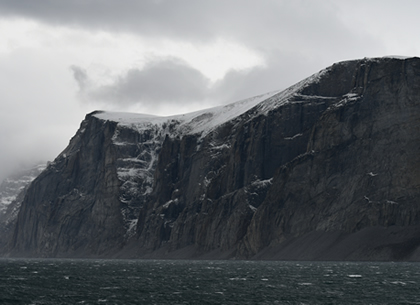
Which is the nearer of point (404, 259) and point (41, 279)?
point (41, 279)

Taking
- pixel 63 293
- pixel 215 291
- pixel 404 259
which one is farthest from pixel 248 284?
pixel 404 259

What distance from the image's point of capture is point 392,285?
98.3 meters

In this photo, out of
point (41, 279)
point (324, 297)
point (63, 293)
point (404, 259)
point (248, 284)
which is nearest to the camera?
point (324, 297)

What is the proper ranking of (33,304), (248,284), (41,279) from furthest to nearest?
1. (41,279)
2. (248,284)
3. (33,304)

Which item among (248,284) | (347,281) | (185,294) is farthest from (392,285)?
(185,294)

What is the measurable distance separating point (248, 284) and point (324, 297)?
21729mm

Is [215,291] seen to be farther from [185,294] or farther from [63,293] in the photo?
[63,293]

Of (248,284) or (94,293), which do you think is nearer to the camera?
(94,293)

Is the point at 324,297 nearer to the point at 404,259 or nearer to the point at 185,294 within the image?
the point at 185,294

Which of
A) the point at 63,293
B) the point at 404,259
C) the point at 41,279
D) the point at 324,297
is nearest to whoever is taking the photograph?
the point at 324,297

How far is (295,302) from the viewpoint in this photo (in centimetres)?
8088

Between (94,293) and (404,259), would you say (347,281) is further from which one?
(404,259)

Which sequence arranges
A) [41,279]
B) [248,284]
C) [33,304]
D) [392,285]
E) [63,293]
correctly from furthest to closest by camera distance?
[41,279] → [248,284] → [392,285] → [63,293] → [33,304]

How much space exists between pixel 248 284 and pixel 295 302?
82.3 feet
